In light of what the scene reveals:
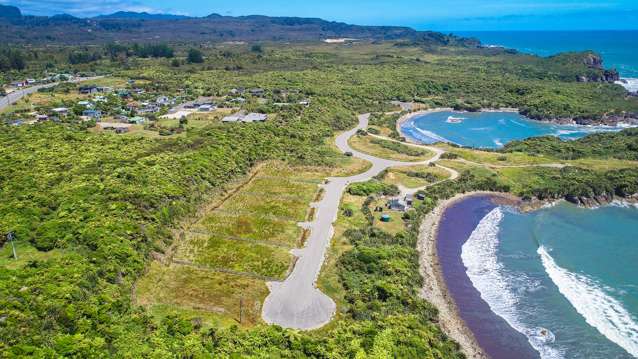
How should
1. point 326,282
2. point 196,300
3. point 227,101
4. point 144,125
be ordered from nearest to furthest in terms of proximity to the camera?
point 196,300 → point 326,282 → point 144,125 → point 227,101

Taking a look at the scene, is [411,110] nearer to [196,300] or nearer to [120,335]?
[196,300]

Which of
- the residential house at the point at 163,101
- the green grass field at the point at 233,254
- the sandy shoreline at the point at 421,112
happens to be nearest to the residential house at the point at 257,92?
the residential house at the point at 163,101

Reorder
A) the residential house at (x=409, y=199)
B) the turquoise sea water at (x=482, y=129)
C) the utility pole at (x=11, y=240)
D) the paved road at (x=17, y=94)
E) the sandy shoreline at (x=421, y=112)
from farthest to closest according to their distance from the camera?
the sandy shoreline at (x=421, y=112) < the turquoise sea water at (x=482, y=129) < the paved road at (x=17, y=94) < the residential house at (x=409, y=199) < the utility pole at (x=11, y=240)

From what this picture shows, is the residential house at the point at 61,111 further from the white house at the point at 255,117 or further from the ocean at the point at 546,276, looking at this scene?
the ocean at the point at 546,276

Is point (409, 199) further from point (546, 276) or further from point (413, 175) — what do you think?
point (546, 276)

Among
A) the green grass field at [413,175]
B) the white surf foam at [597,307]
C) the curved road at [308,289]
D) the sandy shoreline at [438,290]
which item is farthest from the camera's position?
the green grass field at [413,175]

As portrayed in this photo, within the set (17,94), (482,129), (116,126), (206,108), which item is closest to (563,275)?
(482,129)

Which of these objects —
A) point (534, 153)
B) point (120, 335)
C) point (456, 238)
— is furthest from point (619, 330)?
point (534, 153)
